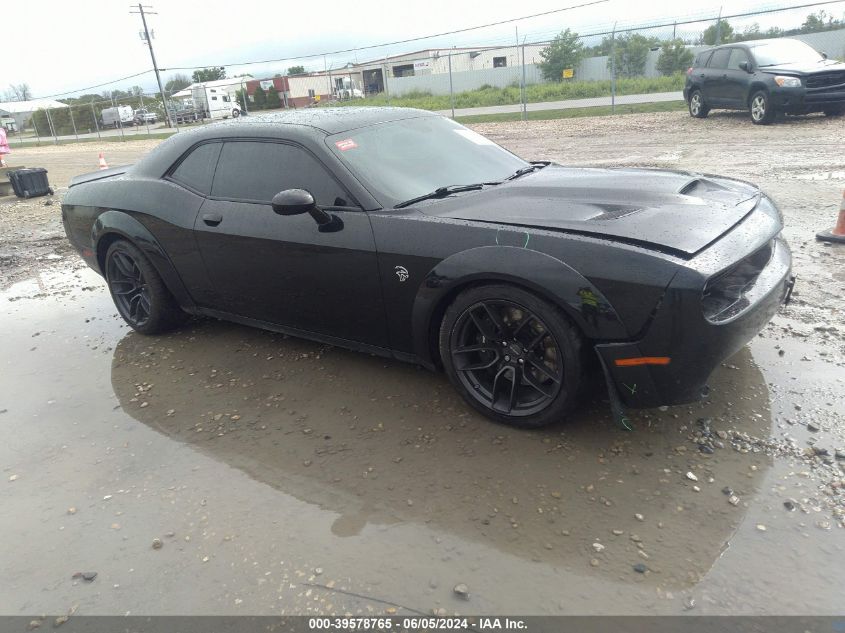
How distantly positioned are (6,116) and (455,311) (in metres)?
78.7

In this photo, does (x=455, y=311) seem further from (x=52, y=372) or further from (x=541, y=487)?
(x=52, y=372)

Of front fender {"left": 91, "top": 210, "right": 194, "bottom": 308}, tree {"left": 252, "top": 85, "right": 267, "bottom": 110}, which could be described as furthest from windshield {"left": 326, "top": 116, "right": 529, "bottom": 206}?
tree {"left": 252, "top": 85, "right": 267, "bottom": 110}

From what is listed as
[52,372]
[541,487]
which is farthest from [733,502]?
[52,372]

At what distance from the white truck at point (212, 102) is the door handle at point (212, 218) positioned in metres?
42.9

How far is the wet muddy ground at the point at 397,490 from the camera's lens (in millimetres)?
2193

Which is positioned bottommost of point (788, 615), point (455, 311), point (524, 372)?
point (788, 615)

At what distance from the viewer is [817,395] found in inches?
122

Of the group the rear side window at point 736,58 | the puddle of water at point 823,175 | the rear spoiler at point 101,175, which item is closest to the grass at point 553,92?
the rear side window at point 736,58

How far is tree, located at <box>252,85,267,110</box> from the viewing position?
41.0 meters

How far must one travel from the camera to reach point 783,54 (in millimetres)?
12625

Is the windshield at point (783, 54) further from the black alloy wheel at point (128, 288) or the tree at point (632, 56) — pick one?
the black alloy wheel at point (128, 288)

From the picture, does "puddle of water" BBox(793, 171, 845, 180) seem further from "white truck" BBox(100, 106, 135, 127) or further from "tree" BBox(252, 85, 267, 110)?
"white truck" BBox(100, 106, 135, 127)

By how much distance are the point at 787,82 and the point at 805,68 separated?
1.69ft

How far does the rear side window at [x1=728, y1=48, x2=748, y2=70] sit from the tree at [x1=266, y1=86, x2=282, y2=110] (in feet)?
101
